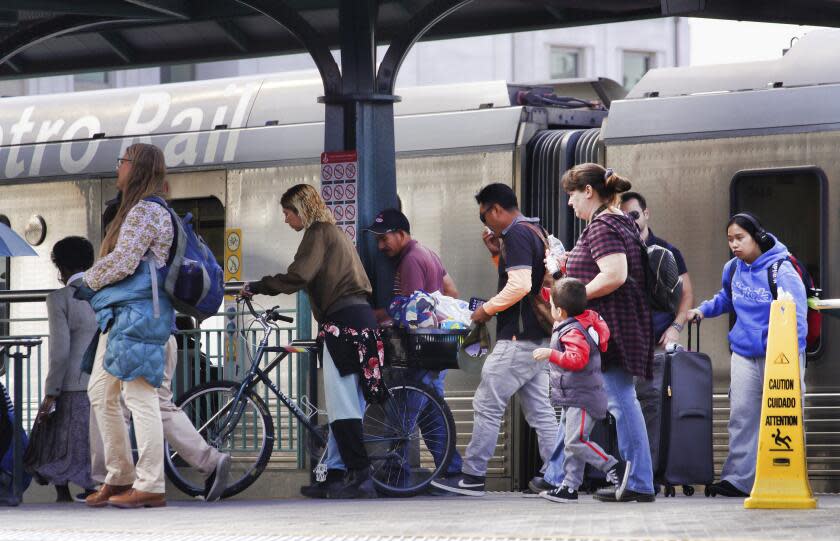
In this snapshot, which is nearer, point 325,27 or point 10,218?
point 325,27

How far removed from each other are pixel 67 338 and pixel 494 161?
11.4ft

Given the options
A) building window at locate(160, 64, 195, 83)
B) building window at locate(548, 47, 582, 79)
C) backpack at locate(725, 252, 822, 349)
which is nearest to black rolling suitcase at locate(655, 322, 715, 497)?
backpack at locate(725, 252, 822, 349)

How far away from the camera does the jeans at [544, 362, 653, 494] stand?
887cm

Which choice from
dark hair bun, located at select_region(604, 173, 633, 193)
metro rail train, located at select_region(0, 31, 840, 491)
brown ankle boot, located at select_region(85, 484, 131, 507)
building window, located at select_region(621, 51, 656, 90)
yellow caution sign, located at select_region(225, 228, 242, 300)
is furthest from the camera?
building window, located at select_region(621, 51, 656, 90)

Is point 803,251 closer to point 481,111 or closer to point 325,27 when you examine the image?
point 481,111

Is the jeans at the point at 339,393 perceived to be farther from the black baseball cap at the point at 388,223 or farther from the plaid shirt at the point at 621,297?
the plaid shirt at the point at 621,297

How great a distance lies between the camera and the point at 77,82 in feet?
128

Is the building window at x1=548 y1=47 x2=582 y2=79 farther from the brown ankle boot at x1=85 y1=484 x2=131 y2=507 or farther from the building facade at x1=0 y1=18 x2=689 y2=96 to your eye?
the brown ankle boot at x1=85 y1=484 x2=131 y2=507

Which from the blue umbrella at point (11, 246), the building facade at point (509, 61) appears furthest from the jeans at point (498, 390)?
the building facade at point (509, 61)

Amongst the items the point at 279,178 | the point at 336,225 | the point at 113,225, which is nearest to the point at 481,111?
the point at 279,178

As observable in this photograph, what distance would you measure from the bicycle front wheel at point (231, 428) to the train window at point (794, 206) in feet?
11.4

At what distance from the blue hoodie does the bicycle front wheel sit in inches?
112

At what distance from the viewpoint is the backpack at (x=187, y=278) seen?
912cm

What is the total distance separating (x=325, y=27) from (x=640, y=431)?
5.29 meters
